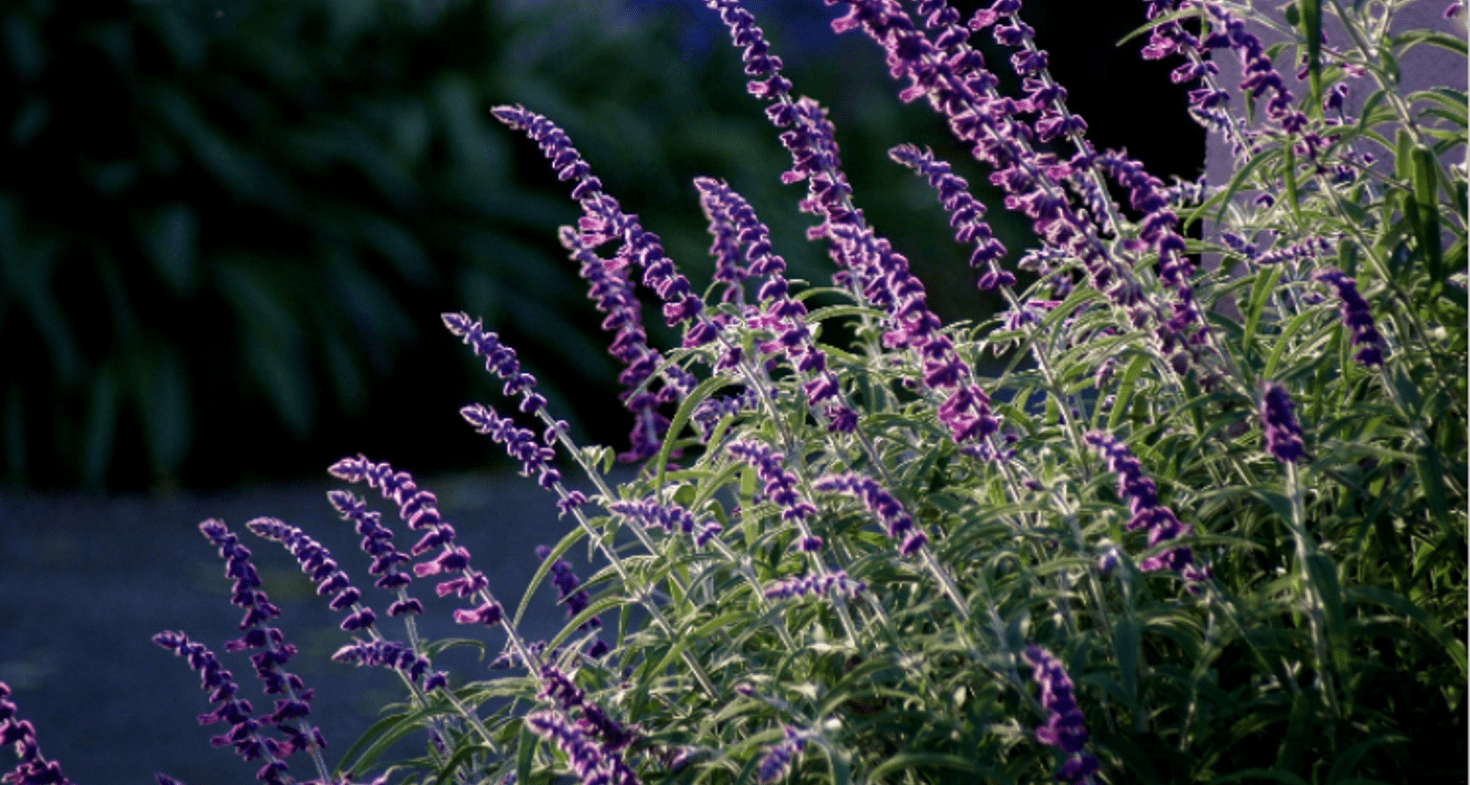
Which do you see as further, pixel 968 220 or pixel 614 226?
pixel 614 226

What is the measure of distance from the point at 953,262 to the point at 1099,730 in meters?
9.07

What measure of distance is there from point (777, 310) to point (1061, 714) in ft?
2.04

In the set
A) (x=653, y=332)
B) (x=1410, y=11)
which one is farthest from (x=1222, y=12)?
(x=653, y=332)

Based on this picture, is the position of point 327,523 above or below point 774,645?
above

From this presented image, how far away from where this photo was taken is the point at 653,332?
8.70 meters

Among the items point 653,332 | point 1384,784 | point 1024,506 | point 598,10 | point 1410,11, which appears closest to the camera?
point 1384,784

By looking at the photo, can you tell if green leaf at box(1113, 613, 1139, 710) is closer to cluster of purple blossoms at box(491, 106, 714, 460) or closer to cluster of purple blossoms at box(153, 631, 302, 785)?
cluster of purple blossoms at box(491, 106, 714, 460)

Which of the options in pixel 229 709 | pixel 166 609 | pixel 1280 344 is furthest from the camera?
pixel 166 609

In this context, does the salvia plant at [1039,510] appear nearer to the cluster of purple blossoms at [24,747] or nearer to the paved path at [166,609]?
the cluster of purple blossoms at [24,747]

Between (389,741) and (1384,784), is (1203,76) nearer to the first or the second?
(1384,784)

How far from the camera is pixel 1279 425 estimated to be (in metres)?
1.54

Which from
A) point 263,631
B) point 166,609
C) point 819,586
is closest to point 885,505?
point 819,586

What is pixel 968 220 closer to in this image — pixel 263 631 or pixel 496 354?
pixel 496 354

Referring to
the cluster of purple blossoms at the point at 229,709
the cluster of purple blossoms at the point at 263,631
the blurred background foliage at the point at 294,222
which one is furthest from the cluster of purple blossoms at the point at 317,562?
the blurred background foliage at the point at 294,222
